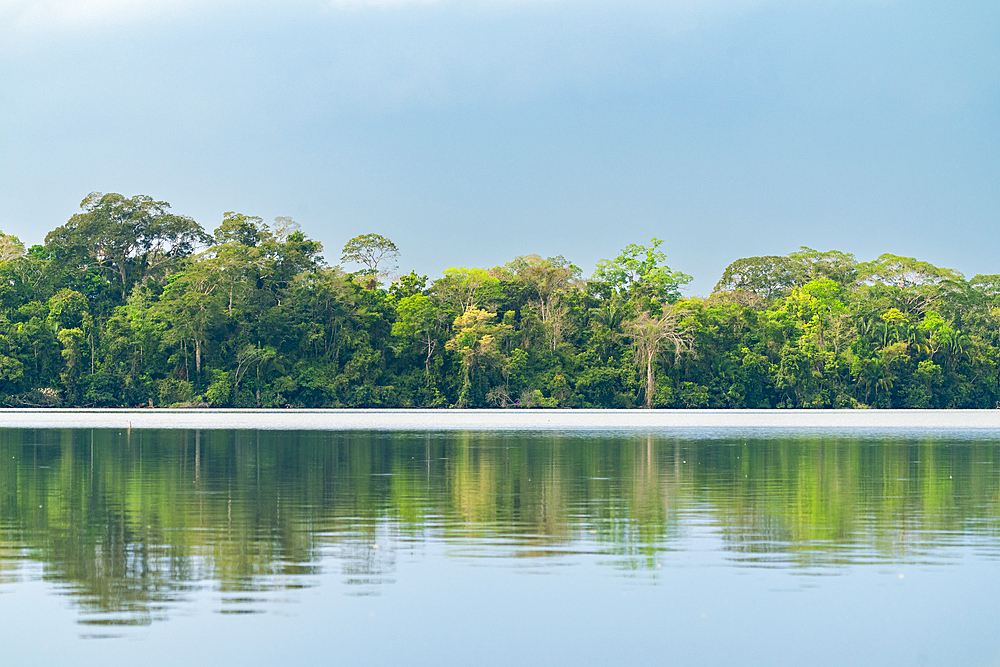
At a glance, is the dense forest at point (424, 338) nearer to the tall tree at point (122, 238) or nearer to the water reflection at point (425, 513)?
the tall tree at point (122, 238)

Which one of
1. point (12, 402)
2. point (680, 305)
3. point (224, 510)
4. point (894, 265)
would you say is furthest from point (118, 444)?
point (894, 265)

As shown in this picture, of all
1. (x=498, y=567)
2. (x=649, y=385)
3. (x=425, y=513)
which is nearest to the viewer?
Answer: (x=498, y=567)

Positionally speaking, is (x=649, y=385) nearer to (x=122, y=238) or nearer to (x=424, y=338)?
(x=424, y=338)

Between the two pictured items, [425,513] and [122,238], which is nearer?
[425,513]

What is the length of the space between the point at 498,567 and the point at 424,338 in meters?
74.2

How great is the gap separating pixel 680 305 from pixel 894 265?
68.5ft

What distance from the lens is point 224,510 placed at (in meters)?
17.6

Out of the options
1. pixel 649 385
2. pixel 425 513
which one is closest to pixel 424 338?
pixel 649 385

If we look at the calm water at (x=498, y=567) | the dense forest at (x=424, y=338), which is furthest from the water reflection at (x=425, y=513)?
the dense forest at (x=424, y=338)

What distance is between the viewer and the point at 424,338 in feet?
285

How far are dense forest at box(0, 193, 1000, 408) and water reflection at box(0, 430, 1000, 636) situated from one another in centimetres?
5299

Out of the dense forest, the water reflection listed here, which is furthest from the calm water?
the dense forest

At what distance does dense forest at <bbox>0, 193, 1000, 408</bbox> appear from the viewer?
83562 mm

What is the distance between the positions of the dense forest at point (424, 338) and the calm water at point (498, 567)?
60.0 meters
